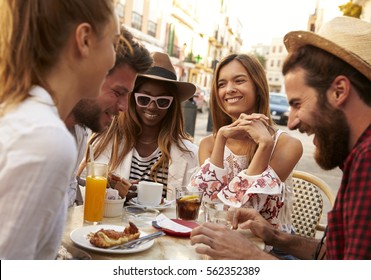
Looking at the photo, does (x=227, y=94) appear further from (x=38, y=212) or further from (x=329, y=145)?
(x=38, y=212)

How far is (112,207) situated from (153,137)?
1068 mm

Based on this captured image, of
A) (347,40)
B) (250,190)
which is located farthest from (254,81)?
(347,40)

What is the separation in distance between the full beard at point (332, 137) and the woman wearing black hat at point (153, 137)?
1319mm

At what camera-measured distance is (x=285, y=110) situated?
637 inches

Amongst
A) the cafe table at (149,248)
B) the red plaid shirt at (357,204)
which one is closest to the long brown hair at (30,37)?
the cafe table at (149,248)

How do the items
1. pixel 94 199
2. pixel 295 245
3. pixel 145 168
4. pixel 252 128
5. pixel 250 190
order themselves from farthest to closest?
pixel 145 168, pixel 252 128, pixel 250 190, pixel 295 245, pixel 94 199

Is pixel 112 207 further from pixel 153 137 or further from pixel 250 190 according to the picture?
pixel 153 137

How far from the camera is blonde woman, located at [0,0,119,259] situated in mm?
735

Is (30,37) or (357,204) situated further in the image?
(357,204)

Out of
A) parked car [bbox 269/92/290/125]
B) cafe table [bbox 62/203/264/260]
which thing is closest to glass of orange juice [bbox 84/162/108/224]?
cafe table [bbox 62/203/264/260]

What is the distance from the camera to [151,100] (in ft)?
8.08

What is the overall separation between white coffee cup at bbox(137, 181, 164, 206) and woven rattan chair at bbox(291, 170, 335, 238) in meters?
0.96
